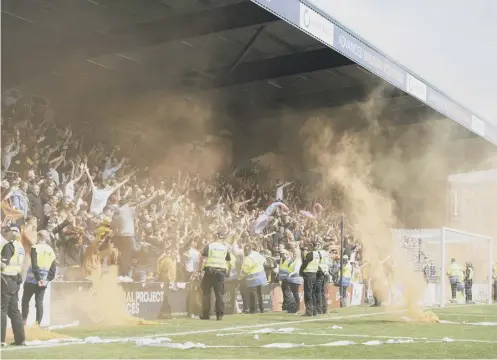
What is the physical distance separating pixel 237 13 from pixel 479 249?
772 inches

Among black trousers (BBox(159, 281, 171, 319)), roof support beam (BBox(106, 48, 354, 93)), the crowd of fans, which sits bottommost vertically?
black trousers (BBox(159, 281, 171, 319))

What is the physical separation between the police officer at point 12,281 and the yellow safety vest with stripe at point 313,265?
8.44 meters

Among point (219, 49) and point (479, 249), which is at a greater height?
point (219, 49)

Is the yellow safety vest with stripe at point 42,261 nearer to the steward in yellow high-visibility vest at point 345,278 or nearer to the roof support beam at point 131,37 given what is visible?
the roof support beam at point 131,37

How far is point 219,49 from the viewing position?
18172 mm

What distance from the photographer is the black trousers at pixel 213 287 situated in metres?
15.7

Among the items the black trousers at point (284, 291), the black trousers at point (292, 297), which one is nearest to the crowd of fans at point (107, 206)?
the black trousers at point (284, 291)

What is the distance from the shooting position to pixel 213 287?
1591 centimetres

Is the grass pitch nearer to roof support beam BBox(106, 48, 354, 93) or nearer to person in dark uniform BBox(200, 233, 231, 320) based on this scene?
person in dark uniform BBox(200, 233, 231, 320)

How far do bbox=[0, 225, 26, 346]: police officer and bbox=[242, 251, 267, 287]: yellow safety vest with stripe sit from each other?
357 inches

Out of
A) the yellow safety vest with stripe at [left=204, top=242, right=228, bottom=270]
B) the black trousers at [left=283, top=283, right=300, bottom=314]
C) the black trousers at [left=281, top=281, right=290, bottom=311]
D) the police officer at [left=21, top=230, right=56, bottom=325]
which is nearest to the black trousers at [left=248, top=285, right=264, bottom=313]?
the black trousers at [left=283, top=283, right=300, bottom=314]

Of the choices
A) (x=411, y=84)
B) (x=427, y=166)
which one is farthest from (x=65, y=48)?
(x=427, y=166)

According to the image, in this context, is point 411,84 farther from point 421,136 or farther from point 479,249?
point 479,249

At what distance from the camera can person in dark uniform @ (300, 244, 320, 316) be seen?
17328 millimetres
